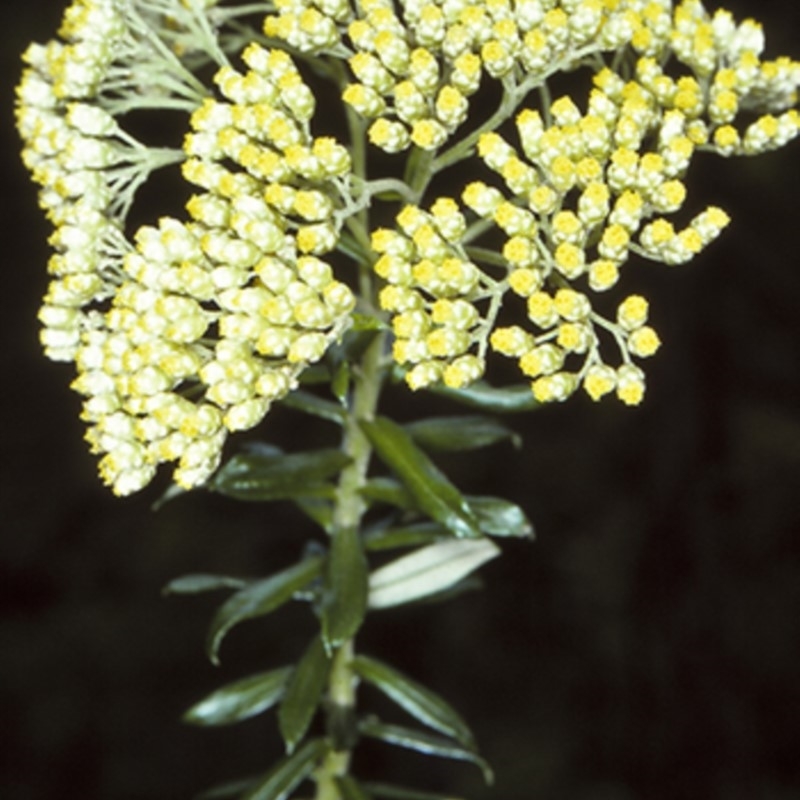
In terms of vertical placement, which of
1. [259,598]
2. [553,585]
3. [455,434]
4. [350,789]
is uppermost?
[455,434]

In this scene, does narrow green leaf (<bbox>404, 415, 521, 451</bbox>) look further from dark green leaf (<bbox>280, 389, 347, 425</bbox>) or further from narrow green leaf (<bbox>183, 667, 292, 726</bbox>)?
narrow green leaf (<bbox>183, 667, 292, 726</bbox>)

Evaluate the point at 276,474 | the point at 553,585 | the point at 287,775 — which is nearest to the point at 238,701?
the point at 287,775

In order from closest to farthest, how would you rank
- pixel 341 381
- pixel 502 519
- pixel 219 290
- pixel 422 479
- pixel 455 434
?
pixel 219 290 < pixel 341 381 < pixel 422 479 < pixel 502 519 < pixel 455 434

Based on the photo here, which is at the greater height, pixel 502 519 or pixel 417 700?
pixel 502 519

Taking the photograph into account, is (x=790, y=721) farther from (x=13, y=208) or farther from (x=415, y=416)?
(x=13, y=208)

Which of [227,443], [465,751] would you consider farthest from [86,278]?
[227,443]

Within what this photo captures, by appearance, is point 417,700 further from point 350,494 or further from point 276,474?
point 276,474

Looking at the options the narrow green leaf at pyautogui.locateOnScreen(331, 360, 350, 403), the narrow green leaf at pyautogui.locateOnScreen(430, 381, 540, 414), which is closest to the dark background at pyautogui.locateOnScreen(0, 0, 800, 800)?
the narrow green leaf at pyautogui.locateOnScreen(430, 381, 540, 414)

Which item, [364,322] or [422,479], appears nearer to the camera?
[364,322]
